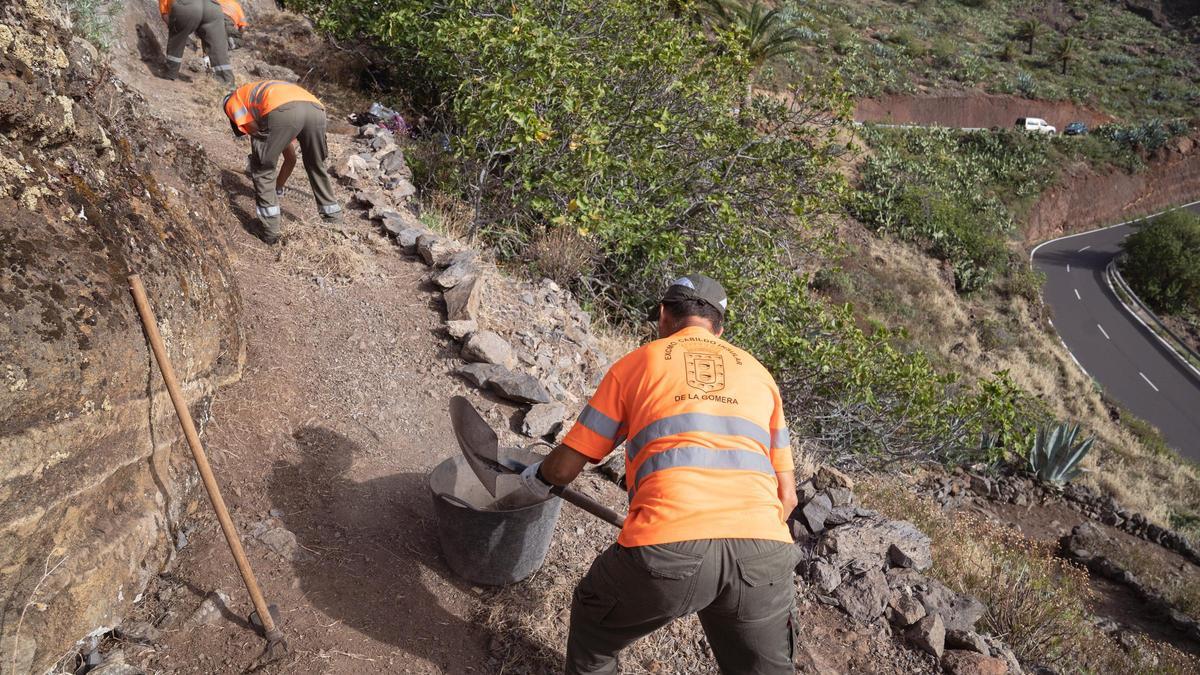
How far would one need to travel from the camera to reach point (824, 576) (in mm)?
4352

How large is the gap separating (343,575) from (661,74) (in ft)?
21.0

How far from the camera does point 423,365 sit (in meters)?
5.28

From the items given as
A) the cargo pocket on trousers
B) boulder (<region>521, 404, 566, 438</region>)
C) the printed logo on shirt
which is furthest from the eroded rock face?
the cargo pocket on trousers

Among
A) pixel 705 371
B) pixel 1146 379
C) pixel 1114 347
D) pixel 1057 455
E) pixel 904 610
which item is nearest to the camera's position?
pixel 705 371

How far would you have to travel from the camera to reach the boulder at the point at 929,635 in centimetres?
401

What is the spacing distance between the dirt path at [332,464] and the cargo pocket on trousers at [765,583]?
1340 millimetres

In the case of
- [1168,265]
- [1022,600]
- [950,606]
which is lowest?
[1168,265]

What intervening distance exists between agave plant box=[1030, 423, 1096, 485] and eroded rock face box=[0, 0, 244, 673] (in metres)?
11.0

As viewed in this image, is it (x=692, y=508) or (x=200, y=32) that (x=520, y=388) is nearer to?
(x=692, y=508)

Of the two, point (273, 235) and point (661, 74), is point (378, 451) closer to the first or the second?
point (273, 235)

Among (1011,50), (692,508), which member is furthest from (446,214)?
(1011,50)

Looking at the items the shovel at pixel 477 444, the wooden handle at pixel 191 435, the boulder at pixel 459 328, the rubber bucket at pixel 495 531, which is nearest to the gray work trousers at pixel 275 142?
the boulder at pixel 459 328

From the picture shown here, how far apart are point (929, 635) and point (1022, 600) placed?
99 cm

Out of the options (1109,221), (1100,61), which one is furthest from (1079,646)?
(1100,61)
